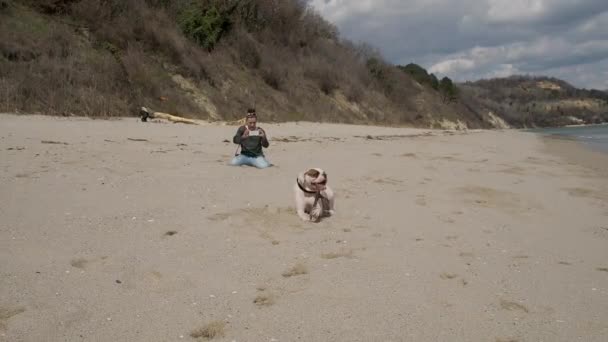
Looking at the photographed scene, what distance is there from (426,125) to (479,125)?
64.6ft

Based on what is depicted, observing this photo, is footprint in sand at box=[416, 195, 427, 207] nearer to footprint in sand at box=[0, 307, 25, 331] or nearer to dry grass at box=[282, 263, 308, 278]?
dry grass at box=[282, 263, 308, 278]

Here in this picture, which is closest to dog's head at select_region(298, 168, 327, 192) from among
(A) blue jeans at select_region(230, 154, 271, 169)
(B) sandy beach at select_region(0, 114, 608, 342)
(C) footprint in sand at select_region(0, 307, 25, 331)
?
(B) sandy beach at select_region(0, 114, 608, 342)

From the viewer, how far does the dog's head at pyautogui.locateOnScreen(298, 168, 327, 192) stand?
513cm

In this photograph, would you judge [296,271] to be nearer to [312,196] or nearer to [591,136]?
[312,196]

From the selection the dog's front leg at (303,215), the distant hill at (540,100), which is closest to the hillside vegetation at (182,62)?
the dog's front leg at (303,215)

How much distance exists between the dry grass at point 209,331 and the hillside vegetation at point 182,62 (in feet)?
37.1

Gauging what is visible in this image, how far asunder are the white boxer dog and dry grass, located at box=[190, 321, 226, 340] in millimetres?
2336

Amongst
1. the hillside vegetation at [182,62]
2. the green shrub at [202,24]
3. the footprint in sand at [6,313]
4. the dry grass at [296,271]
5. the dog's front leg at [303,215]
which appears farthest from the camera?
the green shrub at [202,24]

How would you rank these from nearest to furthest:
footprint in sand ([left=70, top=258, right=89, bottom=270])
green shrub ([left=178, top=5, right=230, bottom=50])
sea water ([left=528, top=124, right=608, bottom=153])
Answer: footprint in sand ([left=70, top=258, right=89, bottom=270]) → sea water ([left=528, top=124, right=608, bottom=153]) → green shrub ([left=178, top=5, right=230, bottom=50])

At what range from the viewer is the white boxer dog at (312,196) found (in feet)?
16.4

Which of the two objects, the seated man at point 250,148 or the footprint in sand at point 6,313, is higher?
the seated man at point 250,148

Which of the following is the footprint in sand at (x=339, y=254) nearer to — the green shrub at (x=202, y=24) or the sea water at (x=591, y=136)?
the sea water at (x=591, y=136)

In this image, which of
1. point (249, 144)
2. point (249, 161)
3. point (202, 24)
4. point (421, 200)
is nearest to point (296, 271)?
point (421, 200)

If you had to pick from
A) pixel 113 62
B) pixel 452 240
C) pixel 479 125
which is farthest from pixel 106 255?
pixel 479 125
